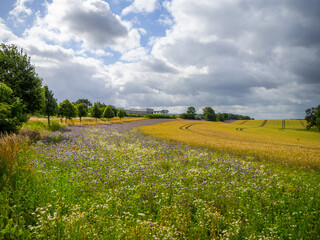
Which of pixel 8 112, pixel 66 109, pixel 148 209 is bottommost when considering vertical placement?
pixel 148 209

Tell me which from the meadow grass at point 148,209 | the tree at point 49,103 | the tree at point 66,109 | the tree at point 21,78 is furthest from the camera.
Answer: the tree at point 66,109

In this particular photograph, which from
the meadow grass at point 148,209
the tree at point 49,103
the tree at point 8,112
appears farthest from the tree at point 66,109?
the meadow grass at point 148,209

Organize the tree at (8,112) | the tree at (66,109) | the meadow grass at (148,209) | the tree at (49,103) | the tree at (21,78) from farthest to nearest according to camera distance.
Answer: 1. the tree at (66,109)
2. the tree at (49,103)
3. the tree at (21,78)
4. the tree at (8,112)
5. the meadow grass at (148,209)

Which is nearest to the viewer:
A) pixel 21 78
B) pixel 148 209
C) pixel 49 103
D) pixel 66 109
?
pixel 148 209

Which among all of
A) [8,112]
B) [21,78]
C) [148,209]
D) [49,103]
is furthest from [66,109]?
[148,209]

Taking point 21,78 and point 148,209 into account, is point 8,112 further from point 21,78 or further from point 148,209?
point 148,209

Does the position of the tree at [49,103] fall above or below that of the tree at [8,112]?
above

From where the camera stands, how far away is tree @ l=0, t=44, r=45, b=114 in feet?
58.9

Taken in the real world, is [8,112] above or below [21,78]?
below

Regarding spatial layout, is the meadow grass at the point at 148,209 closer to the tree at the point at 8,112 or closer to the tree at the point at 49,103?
the tree at the point at 8,112

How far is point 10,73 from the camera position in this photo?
18.0 m

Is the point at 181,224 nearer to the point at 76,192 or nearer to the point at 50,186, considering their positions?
the point at 76,192

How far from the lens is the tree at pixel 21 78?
18.0m

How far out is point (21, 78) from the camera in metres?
18.4
